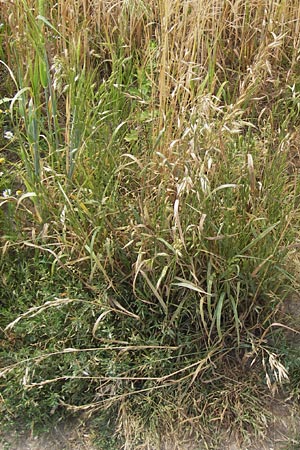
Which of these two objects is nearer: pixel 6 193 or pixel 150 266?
pixel 150 266

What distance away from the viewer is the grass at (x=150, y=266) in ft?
7.83

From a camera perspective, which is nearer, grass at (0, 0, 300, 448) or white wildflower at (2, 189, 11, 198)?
grass at (0, 0, 300, 448)

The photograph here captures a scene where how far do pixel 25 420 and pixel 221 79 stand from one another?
1.93 meters

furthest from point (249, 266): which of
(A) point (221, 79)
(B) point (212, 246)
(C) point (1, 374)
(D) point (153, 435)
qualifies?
(A) point (221, 79)

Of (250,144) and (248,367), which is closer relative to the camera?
(248,367)

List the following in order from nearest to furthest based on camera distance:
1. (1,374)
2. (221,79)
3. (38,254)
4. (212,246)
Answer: (1,374), (212,246), (38,254), (221,79)

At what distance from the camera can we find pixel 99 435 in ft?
7.82

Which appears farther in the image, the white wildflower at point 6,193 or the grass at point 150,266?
the white wildflower at point 6,193

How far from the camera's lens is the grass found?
7.83 ft

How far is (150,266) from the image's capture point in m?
2.39

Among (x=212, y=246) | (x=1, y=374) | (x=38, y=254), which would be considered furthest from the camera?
(x=38, y=254)

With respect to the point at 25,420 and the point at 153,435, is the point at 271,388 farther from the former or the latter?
the point at 25,420

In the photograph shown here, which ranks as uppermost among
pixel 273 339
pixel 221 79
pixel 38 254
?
pixel 221 79

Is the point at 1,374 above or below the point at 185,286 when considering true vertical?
below
